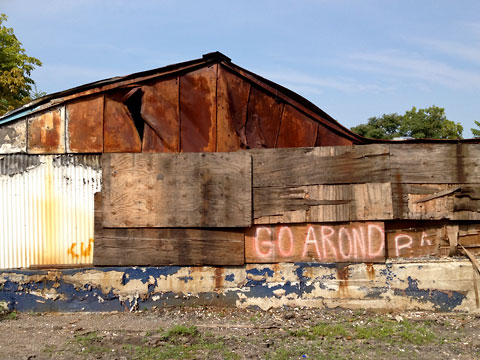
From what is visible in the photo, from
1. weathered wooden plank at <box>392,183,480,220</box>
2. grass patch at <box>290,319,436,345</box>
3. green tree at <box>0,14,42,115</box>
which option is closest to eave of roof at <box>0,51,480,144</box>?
weathered wooden plank at <box>392,183,480,220</box>

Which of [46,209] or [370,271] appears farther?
[46,209]

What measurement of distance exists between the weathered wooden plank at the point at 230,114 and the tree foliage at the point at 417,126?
2989 centimetres

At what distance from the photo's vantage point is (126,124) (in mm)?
6184

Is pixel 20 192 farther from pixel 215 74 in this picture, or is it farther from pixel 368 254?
pixel 368 254

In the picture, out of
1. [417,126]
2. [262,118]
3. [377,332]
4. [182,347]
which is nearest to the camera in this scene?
[182,347]

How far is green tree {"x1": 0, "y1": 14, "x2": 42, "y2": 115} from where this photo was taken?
1661 cm

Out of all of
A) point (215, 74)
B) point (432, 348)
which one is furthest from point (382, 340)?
point (215, 74)

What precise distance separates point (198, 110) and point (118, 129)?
1264mm

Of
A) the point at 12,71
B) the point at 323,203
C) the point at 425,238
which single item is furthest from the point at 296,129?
the point at 12,71

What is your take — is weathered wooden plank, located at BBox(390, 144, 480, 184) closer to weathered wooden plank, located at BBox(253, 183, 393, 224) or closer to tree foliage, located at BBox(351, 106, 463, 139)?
weathered wooden plank, located at BBox(253, 183, 393, 224)

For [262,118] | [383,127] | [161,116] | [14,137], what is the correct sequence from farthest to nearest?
[383,127]
[262,118]
[161,116]
[14,137]

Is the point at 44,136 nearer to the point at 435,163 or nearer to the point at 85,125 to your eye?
the point at 85,125

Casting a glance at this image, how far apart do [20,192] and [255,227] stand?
3583 mm

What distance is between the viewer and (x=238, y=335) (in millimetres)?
5070
